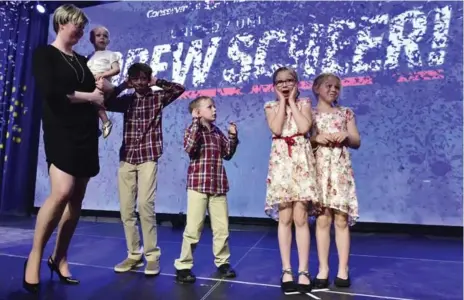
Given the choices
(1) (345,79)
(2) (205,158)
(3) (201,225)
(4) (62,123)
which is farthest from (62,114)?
(1) (345,79)

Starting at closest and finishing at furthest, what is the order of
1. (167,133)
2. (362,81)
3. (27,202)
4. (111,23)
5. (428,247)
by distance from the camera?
(428,247) → (362,81) → (167,133) → (111,23) → (27,202)

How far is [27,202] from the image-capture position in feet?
13.2

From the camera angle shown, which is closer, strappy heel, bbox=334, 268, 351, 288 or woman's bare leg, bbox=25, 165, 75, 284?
woman's bare leg, bbox=25, 165, 75, 284

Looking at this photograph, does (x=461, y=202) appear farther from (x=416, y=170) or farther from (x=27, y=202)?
(x=27, y=202)

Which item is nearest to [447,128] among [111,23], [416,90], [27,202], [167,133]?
[416,90]

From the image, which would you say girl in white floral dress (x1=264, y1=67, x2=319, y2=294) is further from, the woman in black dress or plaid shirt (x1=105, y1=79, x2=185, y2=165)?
the woman in black dress

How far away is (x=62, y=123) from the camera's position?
1.42 metres

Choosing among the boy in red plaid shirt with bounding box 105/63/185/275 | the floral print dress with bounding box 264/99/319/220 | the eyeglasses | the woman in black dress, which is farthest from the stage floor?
the eyeglasses

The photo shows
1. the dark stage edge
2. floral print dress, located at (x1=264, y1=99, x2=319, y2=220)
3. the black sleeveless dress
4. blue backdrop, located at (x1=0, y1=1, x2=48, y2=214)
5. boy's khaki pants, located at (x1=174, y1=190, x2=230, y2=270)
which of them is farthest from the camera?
blue backdrop, located at (x1=0, y1=1, x2=48, y2=214)

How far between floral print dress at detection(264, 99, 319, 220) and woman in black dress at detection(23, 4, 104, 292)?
74cm

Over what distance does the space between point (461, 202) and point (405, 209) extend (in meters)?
0.38

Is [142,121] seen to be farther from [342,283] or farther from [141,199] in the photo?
[342,283]

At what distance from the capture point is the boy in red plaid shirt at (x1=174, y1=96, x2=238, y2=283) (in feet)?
5.58

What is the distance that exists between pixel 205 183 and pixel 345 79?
1.77 m
